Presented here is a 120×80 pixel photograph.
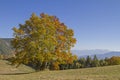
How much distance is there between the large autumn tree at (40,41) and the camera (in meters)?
46.8

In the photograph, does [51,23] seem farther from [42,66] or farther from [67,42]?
[42,66]

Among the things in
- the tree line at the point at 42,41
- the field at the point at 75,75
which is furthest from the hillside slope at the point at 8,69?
the field at the point at 75,75

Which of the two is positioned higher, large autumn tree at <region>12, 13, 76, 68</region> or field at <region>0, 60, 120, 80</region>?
large autumn tree at <region>12, 13, 76, 68</region>

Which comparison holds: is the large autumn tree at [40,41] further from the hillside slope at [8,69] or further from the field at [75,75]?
the hillside slope at [8,69]

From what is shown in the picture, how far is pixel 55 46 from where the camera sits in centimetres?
4984

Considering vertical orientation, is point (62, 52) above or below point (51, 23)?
below

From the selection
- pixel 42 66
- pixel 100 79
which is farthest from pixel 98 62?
pixel 100 79

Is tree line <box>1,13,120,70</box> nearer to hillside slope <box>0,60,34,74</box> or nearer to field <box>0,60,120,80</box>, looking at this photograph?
field <box>0,60,120,80</box>

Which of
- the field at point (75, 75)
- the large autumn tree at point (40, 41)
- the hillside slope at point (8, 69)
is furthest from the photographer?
the hillside slope at point (8, 69)

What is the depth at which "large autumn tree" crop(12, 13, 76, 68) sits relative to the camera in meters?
46.8

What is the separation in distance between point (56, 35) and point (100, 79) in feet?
77.8

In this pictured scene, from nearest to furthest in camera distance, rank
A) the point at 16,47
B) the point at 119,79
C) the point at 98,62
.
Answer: the point at 119,79
the point at 16,47
the point at 98,62

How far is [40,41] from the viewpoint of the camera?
1844 inches

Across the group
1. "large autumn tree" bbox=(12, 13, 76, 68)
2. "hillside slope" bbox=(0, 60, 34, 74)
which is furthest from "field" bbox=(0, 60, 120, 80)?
"hillside slope" bbox=(0, 60, 34, 74)
